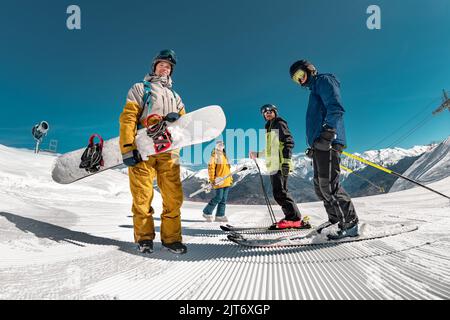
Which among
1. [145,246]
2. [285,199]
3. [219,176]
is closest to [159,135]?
[145,246]

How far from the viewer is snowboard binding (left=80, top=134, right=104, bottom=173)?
3.52m

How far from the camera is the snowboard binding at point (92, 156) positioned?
352cm

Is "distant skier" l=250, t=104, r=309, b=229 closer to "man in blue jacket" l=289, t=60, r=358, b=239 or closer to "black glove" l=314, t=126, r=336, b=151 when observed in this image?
"man in blue jacket" l=289, t=60, r=358, b=239

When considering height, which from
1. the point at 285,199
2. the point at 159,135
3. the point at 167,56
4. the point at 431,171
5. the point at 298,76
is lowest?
the point at 285,199

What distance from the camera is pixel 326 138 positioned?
10.4 feet

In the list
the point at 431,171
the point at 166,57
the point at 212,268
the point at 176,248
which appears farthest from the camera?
the point at 431,171

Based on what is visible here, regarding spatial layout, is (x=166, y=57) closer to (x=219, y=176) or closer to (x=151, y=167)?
(x=151, y=167)

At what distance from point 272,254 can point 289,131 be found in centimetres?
309

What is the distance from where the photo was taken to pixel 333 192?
317cm

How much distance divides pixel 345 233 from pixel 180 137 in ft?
8.47

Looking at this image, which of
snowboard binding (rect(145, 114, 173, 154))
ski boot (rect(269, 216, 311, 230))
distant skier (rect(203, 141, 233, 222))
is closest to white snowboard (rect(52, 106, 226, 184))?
snowboard binding (rect(145, 114, 173, 154))

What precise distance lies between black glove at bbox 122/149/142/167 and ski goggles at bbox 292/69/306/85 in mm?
2611

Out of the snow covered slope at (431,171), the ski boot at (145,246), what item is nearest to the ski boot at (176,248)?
the ski boot at (145,246)

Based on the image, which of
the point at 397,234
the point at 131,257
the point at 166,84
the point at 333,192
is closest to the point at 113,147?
the point at 166,84
